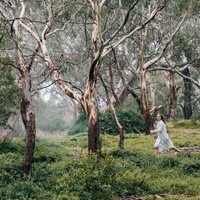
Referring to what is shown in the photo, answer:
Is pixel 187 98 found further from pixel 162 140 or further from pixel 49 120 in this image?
pixel 49 120

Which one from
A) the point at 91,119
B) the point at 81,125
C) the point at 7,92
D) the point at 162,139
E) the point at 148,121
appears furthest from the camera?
the point at 81,125

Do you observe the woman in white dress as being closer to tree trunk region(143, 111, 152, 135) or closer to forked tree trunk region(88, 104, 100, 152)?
forked tree trunk region(88, 104, 100, 152)

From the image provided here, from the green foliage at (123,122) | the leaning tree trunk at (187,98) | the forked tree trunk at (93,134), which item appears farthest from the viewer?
the leaning tree trunk at (187,98)

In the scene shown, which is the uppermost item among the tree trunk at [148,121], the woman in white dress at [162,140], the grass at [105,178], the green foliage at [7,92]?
the green foliage at [7,92]

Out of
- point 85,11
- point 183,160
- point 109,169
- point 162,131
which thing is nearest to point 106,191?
point 109,169

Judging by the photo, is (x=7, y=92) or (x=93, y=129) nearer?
(x=93, y=129)

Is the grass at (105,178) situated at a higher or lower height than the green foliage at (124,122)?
lower

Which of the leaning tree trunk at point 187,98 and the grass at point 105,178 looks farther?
the leaning tree trunk at point 187,98

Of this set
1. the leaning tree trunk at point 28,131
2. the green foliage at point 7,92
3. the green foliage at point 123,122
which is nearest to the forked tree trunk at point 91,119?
the leaning tree trunk at point 28,131

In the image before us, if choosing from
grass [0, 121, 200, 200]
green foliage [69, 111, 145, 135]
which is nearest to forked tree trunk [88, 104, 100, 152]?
grass [0, 121, 200, 200]

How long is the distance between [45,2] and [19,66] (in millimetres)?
9303

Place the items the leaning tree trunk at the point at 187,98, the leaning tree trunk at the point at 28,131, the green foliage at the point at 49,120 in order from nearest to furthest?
the leaning tree trunk at the point at 28,131 → the leaning tree trunk at the point at 187,98 → the green foliage at the point at 49,120

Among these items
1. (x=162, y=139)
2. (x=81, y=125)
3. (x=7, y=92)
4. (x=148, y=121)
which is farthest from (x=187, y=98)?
(x=7, y=92)

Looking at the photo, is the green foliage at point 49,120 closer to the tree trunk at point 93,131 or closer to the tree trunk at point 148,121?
the tree trunk at point 148,121
